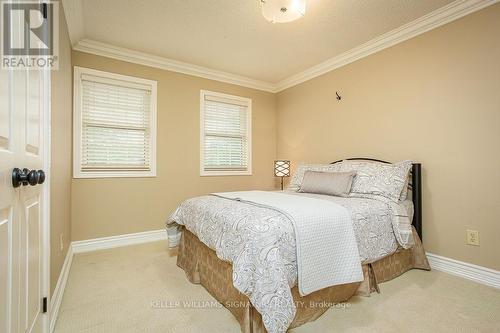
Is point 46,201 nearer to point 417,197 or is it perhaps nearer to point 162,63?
point 162,63

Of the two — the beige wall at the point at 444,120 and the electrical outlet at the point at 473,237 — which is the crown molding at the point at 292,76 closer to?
the beige wall at the point at 444,120

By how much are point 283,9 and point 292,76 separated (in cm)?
210

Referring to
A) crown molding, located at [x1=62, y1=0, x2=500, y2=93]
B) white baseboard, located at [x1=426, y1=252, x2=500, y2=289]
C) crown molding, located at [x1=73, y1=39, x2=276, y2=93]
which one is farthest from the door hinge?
white baseboard, located at [x1=426, y1=252, x2=500, y2=289]

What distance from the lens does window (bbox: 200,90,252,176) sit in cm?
392

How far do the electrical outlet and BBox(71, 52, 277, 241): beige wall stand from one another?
9.40 feet

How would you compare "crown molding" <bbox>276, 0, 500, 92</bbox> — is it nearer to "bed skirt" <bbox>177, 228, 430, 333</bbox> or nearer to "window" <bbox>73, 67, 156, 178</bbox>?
"bed skirt" <bbox>177, 228, 430, 333</bbox>

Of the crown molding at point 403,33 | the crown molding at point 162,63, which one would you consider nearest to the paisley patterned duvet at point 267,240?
the crown molding at point 403,33

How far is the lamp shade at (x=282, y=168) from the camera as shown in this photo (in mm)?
4164

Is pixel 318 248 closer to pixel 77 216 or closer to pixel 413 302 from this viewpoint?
pixel 413 302

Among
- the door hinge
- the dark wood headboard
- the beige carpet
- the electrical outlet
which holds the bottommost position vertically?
the beige carpet

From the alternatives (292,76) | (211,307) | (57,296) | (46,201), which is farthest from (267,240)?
(292,76)

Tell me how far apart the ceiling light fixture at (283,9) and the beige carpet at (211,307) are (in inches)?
90.8

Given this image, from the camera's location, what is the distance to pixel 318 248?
1.54 meters

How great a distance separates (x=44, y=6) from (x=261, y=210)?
1.77 m
